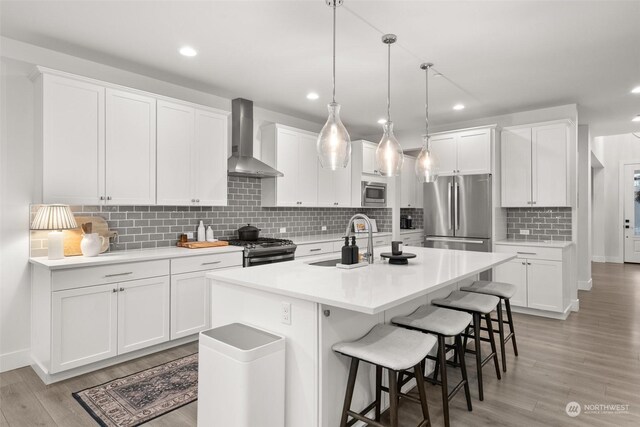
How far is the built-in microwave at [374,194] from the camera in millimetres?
6047

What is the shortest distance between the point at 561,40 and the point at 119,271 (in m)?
4.09

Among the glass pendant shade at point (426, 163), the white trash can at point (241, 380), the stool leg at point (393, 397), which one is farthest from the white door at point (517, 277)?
the white trash can at point (241, 380)

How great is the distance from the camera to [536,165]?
4.90 metres

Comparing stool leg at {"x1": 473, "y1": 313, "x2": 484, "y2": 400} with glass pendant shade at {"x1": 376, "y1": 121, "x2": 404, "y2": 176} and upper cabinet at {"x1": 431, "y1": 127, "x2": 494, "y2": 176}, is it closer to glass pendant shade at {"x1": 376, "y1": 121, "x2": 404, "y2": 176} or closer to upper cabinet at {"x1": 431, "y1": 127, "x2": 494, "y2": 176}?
glass pendant shade at {"x1": 376, "y1": 121, "x2": 404, "y2": 176}

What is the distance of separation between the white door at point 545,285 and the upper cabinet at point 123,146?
3.91 metres

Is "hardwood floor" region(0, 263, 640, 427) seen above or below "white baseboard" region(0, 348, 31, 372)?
below

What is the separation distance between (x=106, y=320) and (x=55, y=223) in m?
0.87

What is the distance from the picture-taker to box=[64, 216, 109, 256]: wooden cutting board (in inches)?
127

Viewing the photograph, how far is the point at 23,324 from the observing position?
10.2 ft

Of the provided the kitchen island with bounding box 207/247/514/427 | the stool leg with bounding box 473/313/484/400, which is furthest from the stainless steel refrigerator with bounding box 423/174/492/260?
the kitchen island with bounding box 207/247/514/427

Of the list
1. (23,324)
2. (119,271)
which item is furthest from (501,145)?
(23,324)

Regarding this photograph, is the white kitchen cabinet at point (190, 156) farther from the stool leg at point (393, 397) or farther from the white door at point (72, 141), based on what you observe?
the stool leg at point (393, 397)

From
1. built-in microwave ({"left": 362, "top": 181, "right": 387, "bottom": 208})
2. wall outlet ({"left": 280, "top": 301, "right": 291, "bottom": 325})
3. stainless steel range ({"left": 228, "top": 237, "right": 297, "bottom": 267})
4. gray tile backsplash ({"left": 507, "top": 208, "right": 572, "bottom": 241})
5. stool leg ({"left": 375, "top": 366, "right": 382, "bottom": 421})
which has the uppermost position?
built-in microwave ({"left": 362, "top": 181, "right": 387, "bottom": 208})

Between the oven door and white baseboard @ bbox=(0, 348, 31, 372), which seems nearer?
white baseboard @ bbox=(0, 348, 31, 372)
